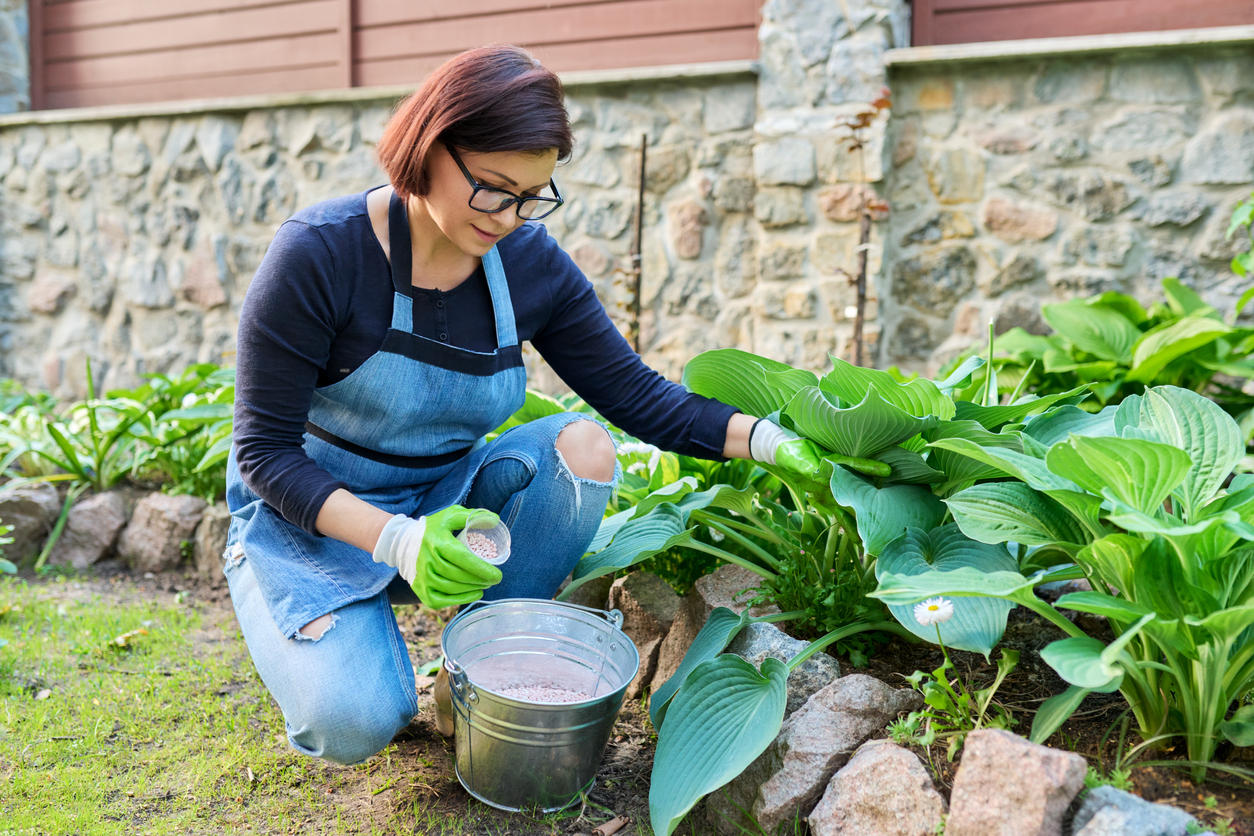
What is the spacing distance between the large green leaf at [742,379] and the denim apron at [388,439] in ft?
1.05

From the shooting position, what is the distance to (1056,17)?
3094mm

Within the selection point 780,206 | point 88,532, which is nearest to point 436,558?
point 88,532

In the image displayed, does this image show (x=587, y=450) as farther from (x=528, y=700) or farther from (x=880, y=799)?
(x=880, y=799)

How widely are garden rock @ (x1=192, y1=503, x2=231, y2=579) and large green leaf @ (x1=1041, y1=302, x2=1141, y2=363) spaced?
2.36m

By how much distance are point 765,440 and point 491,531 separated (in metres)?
0.46

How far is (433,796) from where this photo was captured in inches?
55.1

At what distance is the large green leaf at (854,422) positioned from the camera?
1.23 m

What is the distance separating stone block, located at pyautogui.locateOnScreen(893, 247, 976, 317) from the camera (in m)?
3.18

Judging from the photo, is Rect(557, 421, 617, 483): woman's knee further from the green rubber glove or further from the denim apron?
the green rubber glove

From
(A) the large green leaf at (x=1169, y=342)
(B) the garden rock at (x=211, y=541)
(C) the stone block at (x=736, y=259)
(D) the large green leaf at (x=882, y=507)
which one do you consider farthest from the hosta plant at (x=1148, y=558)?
(C) the stone block at (x=736, y=259)

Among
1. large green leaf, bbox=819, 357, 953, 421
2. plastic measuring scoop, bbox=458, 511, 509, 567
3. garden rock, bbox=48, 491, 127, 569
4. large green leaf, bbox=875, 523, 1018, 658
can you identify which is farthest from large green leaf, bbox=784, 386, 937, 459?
garden rock, bbox=48, 491, 127, 569

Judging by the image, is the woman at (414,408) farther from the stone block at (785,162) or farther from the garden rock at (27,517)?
the stone block at (785,162)

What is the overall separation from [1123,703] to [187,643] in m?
1.85

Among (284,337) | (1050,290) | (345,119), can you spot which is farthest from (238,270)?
(1050,290)
